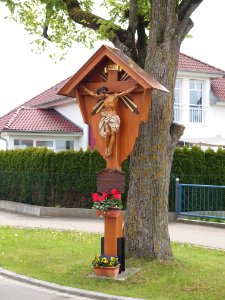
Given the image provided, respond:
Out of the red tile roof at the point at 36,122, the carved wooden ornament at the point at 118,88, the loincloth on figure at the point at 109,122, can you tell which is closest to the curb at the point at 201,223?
the carved wooden ornament at the point at 118,88

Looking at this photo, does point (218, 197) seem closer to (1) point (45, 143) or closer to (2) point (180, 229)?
(2) point (180, 229)

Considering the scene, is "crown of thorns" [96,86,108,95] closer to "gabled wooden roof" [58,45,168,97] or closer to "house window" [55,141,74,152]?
"gabled wooden roof" [58,45,168,97]

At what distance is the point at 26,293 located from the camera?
367 inches

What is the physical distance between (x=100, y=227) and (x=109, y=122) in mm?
8328

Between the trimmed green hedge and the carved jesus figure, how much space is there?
34.5 feet

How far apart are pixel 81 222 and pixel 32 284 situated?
947cm

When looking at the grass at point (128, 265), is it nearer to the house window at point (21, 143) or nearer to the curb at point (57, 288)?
the curb at point (57, 288)

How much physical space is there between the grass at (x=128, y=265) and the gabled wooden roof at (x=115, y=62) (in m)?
3.08

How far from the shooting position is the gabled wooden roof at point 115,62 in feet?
32.6

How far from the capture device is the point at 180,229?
17688 mm

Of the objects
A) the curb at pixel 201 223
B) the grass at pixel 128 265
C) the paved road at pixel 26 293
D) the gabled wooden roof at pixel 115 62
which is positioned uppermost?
the gabled wooden roof at pixel 115 62

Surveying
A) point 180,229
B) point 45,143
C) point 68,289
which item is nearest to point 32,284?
point 68,289

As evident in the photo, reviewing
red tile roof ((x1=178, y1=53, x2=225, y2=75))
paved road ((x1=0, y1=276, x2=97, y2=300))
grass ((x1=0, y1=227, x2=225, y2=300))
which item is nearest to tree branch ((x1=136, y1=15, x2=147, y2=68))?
grass ((x1=0, y1=227, x2=225, y2=300))

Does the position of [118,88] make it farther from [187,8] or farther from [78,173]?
[78,173]
